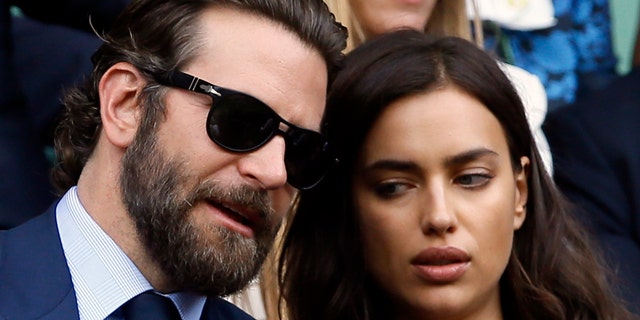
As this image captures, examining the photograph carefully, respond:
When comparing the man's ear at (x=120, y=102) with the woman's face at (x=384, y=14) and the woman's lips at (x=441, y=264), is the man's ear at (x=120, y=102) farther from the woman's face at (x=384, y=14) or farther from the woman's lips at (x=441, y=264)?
the woman's face at (x=384, y=14)

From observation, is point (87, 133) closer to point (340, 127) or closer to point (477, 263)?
point (340, 127)

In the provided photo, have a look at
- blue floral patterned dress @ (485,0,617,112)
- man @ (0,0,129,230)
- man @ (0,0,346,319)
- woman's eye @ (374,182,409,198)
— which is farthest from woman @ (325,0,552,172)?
man @ (0,0,346,319)

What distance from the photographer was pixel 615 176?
170 inches

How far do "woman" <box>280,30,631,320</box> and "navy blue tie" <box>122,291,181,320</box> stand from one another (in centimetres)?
56

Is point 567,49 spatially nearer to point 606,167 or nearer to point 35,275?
point 606,167

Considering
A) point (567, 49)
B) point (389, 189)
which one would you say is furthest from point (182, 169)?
point (567, 49)

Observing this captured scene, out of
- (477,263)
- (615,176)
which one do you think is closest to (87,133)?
(477,263)

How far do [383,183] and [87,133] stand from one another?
2.24 feet

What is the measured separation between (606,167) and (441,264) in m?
1.24

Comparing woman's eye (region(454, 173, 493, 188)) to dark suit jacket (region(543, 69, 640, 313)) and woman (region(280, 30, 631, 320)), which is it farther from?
dark suit jacket (region(543, 69, 640, 313))

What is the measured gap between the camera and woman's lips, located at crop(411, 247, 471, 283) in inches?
127

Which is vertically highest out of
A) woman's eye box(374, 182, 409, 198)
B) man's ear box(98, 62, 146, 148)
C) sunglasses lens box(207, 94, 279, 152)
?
sunglasses lens box(207, 94, 279, 152)

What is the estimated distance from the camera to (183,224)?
294cm

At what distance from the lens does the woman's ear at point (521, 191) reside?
11.4 ft
